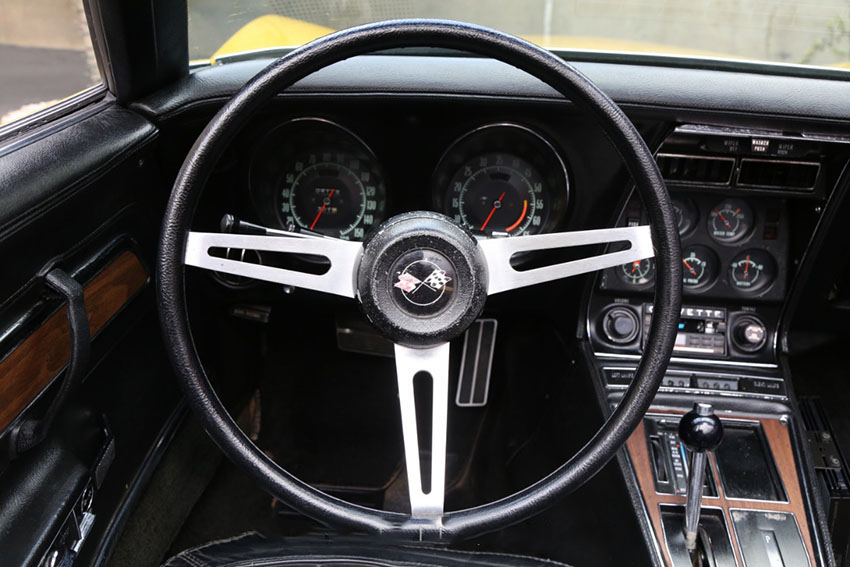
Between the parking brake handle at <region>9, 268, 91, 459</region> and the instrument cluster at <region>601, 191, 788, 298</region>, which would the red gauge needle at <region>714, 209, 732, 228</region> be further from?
the parking brake handle at <region>9, 268, 91, 459</region>

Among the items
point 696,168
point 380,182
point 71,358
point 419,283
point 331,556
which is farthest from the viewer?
point 380,182

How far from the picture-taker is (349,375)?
7.96ft

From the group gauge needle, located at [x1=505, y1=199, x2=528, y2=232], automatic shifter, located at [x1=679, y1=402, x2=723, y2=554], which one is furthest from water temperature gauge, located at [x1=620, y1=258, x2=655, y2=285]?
automatic shifter, located at [x1=679, y1=402, x2=723, y2=554]

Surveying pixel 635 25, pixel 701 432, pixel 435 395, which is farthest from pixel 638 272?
pixel 435 395

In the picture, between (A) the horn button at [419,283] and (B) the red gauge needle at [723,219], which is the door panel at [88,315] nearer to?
(A) the horn button at [419,283]

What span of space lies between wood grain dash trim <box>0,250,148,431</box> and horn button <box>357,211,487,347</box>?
0.56 metres

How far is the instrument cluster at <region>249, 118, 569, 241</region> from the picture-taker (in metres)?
1.81

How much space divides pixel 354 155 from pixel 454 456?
103 centimetres

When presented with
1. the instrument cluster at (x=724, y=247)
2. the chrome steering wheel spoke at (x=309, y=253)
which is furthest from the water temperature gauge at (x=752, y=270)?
the chrome steering wheel spoke at (x=309, y=253)

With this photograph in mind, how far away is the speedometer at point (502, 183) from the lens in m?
1.81

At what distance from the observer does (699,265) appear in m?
1.92

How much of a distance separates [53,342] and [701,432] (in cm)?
121

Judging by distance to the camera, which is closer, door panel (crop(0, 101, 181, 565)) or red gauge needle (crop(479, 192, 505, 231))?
door panel (crop(0, 101, 181, 565))

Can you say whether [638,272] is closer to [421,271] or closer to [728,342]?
[728,342]
